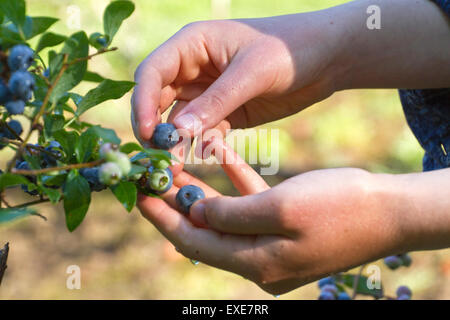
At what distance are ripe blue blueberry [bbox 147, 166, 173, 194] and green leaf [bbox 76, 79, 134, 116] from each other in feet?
0.51

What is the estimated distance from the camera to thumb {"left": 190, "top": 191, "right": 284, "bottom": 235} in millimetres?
857

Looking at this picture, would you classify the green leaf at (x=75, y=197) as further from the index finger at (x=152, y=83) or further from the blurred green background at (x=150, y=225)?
the blurred green background at (x=150, y=225)

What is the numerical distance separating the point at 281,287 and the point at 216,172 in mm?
2249

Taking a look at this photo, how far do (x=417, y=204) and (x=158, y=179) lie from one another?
46 cm

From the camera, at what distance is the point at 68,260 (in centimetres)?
261

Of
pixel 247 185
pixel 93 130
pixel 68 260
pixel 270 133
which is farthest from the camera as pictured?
pixel 270 133

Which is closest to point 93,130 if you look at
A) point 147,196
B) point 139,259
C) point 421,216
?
point 147,196

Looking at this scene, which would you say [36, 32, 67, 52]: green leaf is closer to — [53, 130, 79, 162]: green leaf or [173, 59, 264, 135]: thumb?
[53, 130, 79, 162]: green leaf

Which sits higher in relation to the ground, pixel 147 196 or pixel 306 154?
pixel 147 196

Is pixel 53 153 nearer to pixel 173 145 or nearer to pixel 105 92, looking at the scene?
pixel 105 92

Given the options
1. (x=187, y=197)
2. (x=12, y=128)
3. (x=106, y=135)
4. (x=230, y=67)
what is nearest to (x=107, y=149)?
(x=106, y=135)

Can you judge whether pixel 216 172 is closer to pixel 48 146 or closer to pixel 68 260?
pixel 68 260
